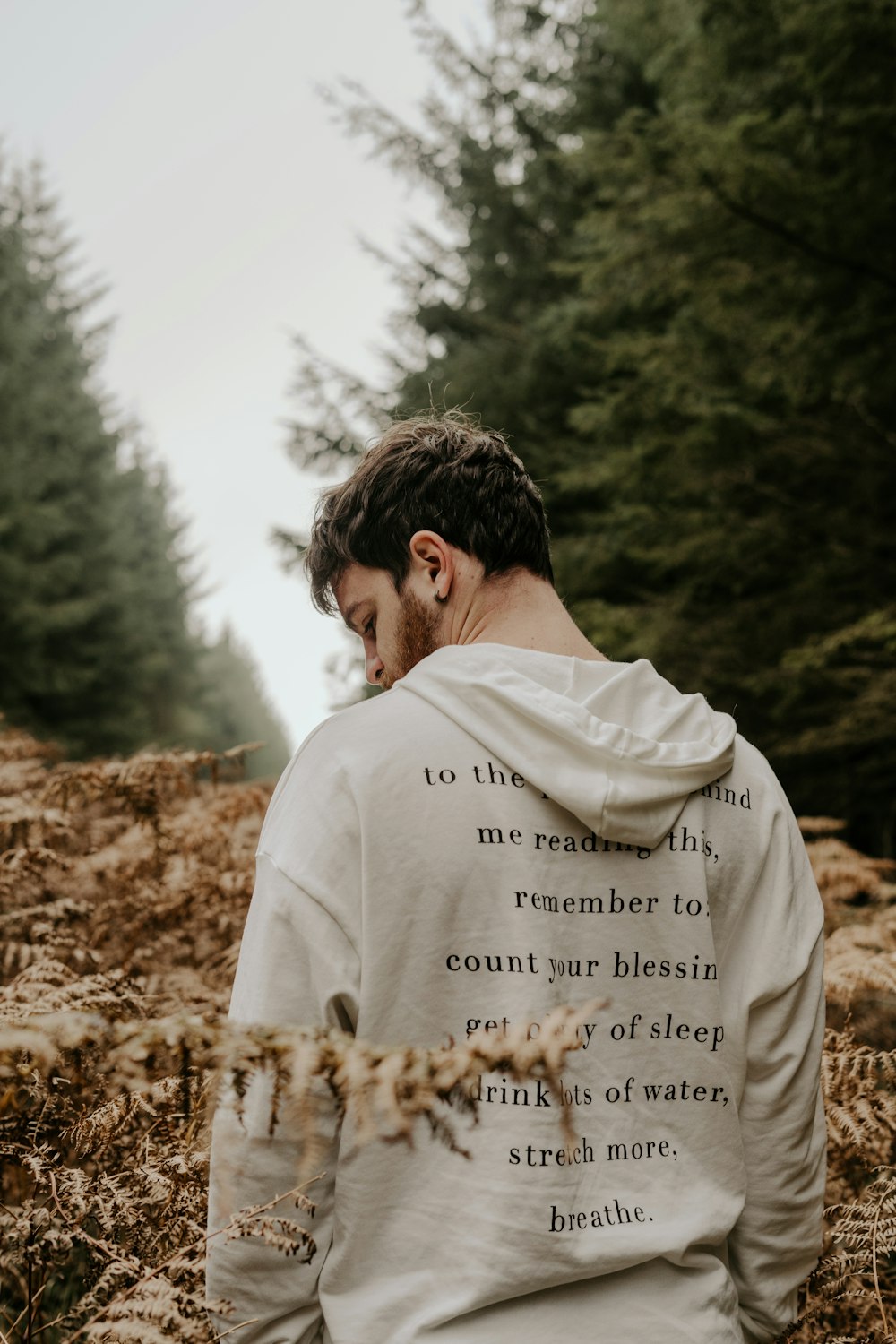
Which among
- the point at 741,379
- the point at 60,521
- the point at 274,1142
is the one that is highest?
the point at 60,521

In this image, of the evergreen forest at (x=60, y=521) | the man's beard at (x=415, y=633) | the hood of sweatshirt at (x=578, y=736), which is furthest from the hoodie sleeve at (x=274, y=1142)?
the evergreen forest at (x=60, y=521)

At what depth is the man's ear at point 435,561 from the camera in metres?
1.77

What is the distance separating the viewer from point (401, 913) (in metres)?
1.36

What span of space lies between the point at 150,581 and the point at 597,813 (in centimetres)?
3276

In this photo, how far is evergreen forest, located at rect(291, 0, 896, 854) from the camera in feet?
18.2

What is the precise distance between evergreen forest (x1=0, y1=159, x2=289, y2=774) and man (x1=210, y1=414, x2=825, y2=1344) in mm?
18959

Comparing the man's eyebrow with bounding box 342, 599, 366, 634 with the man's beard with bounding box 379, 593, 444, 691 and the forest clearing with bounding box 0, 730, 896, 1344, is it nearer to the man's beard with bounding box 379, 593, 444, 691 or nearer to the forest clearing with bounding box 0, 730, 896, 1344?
the man's beard with bounding box 379, 593, 444, 691

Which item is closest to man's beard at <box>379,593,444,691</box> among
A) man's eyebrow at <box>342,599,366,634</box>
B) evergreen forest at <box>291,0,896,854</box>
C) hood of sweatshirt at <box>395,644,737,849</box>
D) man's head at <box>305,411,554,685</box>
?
man's head at <box>305,411,554,685</box>

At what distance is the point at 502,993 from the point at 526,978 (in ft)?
0.14

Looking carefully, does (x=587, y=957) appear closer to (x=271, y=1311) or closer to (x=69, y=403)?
(x=271, y=1311)

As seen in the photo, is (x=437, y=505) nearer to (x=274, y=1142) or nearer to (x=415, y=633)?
(x=415, y=633)

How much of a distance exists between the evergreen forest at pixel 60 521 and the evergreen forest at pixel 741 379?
12.9m

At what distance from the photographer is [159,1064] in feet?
3.74


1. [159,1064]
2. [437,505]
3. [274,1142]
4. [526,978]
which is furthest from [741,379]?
[159,1064]
